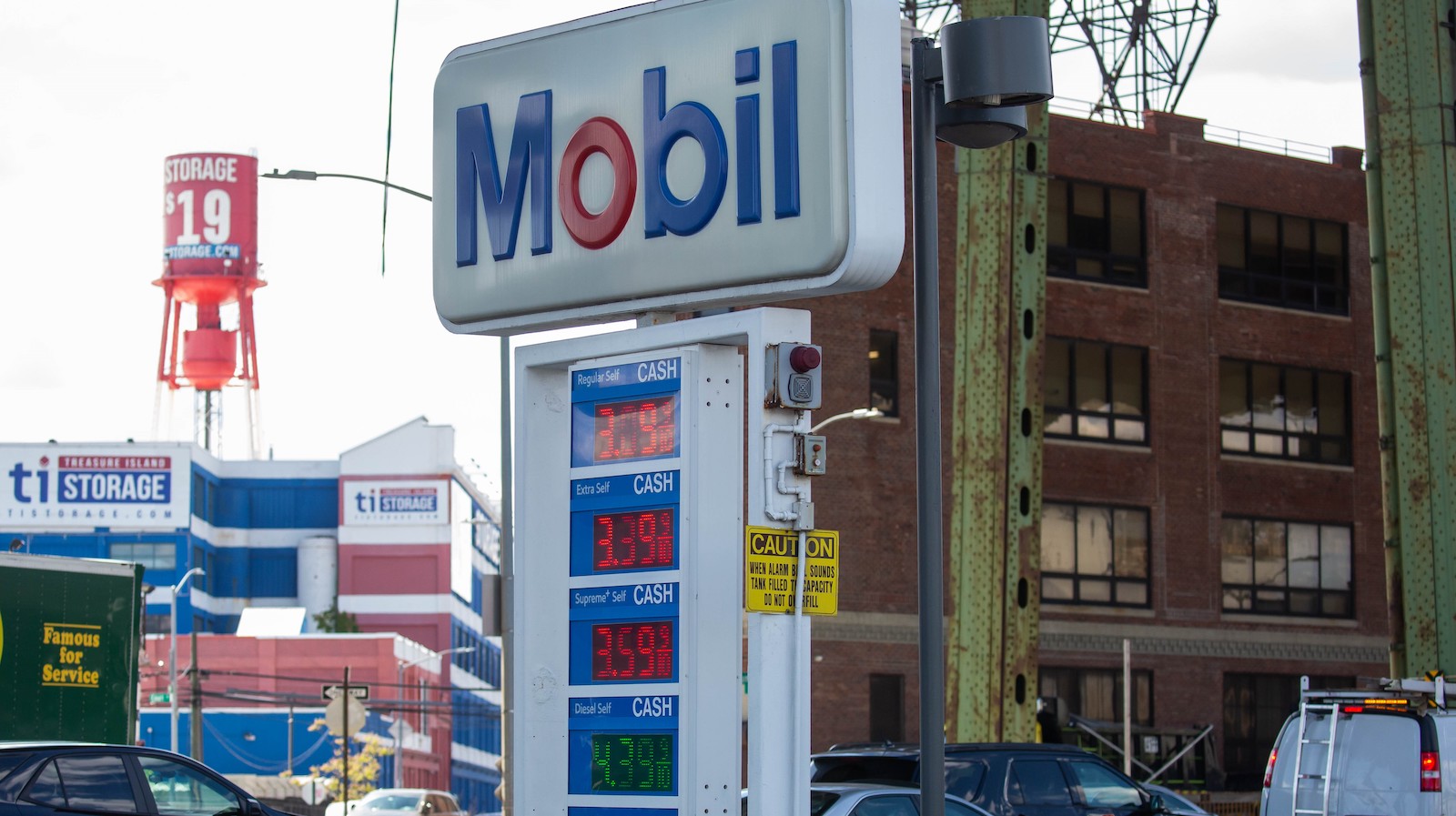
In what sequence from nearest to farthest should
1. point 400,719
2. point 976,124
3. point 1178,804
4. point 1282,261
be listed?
point 976,124 → point 1178,804 → point 1282,261 → point 400,719

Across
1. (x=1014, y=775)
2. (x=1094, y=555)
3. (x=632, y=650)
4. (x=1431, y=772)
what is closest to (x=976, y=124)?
(x=632, y=650)

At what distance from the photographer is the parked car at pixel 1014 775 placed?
700 inches

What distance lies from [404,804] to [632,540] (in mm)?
29552

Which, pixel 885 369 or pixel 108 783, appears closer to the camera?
pixel 108 783

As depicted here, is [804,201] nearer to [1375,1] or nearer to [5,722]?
[5,722]

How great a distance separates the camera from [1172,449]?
4556 centimetres

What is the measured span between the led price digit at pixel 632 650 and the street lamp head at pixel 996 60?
3.48 metres

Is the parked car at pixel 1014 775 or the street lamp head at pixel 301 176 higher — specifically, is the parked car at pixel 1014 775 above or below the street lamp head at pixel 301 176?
below

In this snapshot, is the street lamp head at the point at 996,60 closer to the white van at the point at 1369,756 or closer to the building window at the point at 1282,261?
the white van at the point at 1369,756

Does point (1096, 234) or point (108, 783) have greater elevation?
point (1096, 234)

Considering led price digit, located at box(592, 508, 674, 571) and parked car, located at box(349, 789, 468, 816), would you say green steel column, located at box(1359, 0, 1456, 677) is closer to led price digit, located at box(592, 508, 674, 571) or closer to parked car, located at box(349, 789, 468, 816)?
led price digit, located at box(592, 508, 674, 571)

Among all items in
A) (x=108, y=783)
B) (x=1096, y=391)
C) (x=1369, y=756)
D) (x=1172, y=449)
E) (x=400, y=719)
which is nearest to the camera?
(x=108, y=783)

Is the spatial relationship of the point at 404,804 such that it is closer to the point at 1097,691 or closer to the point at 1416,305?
the point at 1097,691

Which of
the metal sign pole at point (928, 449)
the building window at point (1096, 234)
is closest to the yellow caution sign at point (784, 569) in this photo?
the metal sign pole at point (928, 449)
